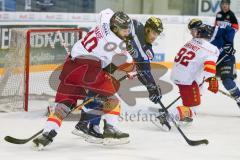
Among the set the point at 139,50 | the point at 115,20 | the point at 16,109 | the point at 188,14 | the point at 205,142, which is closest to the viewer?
the point at 115,20

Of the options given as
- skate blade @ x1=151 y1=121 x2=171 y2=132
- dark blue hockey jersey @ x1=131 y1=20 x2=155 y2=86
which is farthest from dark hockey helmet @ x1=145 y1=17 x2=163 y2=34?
skate blade @ x1=151 y1=121 x2=171 y2=132

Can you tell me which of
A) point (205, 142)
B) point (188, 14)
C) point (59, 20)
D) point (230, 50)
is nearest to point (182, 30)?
point (188, 14)

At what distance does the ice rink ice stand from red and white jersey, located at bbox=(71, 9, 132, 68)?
573mm

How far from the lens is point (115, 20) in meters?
3.87

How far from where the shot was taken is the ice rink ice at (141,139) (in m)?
3.81

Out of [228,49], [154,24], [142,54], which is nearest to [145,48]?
[142,54]

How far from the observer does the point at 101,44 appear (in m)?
3.85

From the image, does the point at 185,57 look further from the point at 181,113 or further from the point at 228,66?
the point at 228,66

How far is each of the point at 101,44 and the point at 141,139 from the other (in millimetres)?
849

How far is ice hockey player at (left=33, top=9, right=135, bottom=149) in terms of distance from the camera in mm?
3838

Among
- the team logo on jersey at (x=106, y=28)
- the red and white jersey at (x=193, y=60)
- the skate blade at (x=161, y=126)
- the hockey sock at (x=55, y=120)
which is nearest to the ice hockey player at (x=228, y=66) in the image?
the red and white jersey at (x=193, y=60)

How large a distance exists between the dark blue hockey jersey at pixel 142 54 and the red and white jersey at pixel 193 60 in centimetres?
26

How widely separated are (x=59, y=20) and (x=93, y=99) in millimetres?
3328

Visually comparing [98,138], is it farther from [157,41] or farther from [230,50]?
[157,41]
